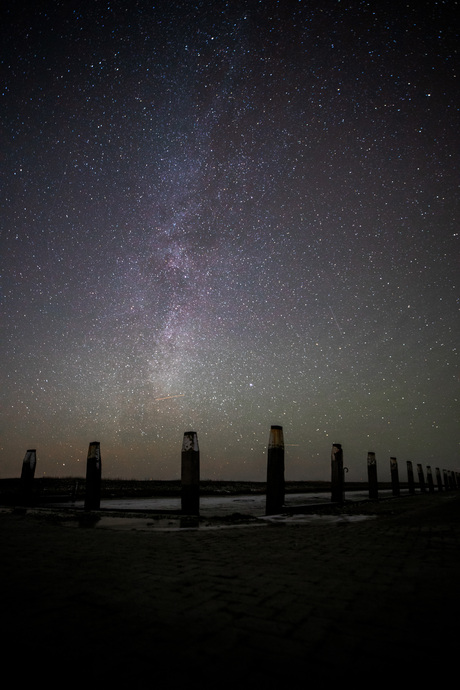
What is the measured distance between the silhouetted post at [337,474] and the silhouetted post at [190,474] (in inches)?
314

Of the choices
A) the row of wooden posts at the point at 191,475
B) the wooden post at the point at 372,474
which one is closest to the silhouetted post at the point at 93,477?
the row of wooden posts at the point at 191,475

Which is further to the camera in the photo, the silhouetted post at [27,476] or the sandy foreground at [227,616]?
the silhouetted post at [27,476]

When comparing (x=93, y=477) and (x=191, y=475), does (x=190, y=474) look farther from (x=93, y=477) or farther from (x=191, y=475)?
(x=93, y=477)

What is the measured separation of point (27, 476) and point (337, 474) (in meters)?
13.1

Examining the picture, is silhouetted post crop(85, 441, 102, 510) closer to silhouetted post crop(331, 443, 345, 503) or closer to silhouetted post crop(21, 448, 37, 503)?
silhouetted post crop(21, 448, 37, 503)

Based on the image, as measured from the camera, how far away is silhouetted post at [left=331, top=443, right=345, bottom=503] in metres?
16.0

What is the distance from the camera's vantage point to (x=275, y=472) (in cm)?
1143

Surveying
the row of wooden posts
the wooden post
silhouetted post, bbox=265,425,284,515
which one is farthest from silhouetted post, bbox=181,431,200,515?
the wooden post

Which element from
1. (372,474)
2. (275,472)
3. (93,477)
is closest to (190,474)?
(275,472)

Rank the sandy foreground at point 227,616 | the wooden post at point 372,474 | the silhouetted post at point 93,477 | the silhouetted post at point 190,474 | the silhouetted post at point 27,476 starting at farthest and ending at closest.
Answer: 1. the wooden post at point 372,474
2. the silhouetted post at point 27,476
3. the silhouetted post at point 93,477
4. the silhouetted post at point 190,474
5. the sandy foreground at point 227,616

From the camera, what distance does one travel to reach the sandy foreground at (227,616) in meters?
1.67

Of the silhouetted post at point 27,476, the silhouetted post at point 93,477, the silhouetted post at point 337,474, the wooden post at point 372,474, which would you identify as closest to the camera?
the silhouetted post at point 93,477

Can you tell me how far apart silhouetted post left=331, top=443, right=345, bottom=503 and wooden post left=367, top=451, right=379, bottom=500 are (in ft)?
17.0

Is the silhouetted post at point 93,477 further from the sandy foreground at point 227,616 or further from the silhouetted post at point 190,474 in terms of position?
the sandy foreground at point 227,616
